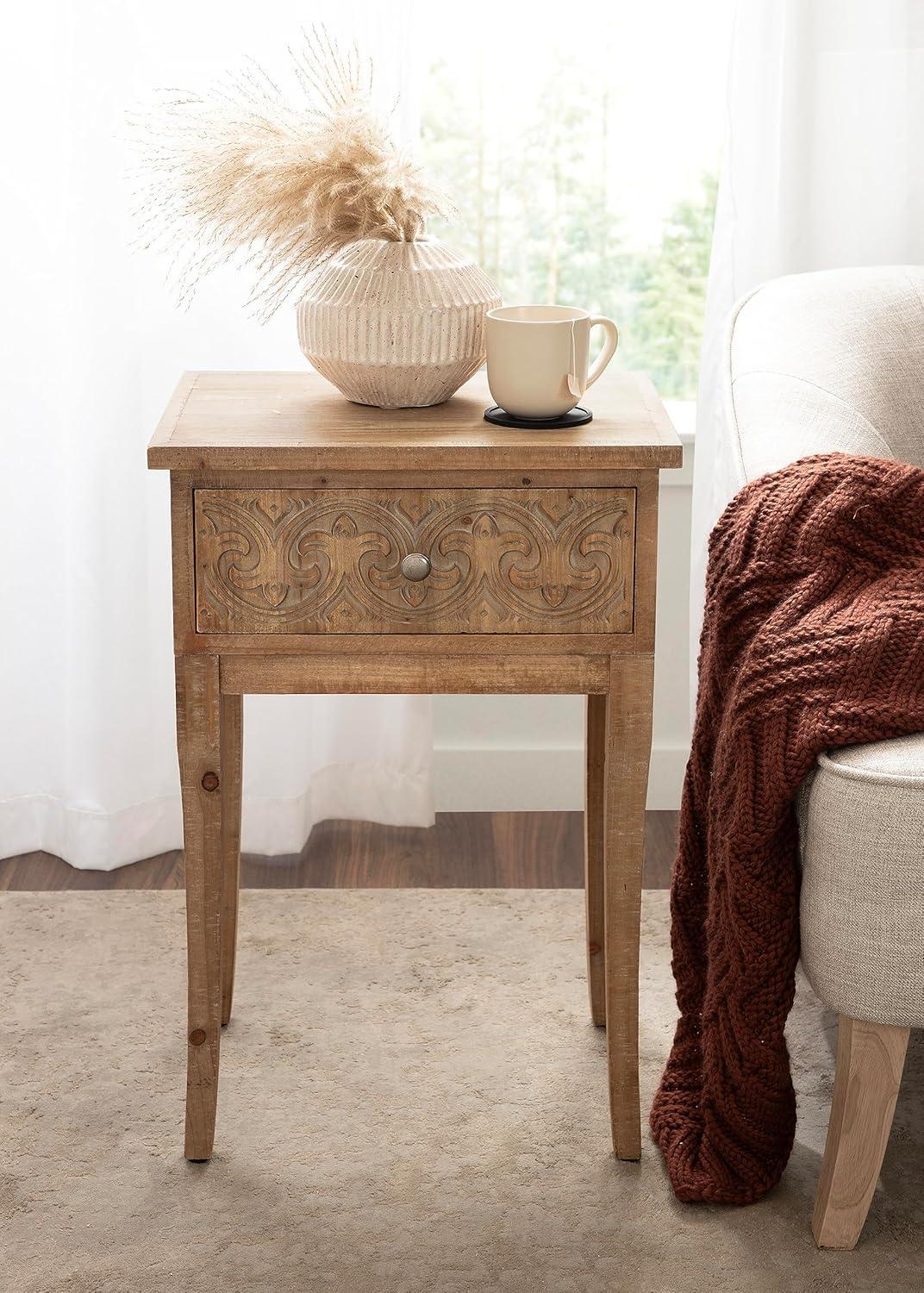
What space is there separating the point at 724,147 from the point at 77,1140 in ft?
4.54

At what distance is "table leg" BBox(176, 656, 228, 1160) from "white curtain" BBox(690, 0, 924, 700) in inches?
30.8

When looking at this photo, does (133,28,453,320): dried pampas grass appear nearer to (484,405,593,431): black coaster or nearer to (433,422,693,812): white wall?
(484,405,593,431): black coaster

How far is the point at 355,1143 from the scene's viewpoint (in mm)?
1437

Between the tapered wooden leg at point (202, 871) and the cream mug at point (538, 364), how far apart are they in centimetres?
34

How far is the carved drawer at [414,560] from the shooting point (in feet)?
4.06

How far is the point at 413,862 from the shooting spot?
2047 mm

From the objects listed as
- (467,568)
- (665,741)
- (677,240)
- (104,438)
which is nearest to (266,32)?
(104,438)

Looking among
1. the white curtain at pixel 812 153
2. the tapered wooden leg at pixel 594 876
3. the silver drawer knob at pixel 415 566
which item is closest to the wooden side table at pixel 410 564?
the silver drawer knob at pixel 415 566

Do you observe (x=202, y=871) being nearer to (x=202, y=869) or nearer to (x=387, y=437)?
(x=202, y=869)

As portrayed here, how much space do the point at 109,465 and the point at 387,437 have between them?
0.81 metres

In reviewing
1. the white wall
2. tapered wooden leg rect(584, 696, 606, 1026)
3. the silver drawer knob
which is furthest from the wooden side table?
the white wall

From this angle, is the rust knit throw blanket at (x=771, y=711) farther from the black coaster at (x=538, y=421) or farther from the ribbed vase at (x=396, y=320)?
the ribbed vase at (x=396, y=320)

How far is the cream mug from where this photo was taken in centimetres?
126

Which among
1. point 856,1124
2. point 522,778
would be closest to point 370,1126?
point 856,1124
